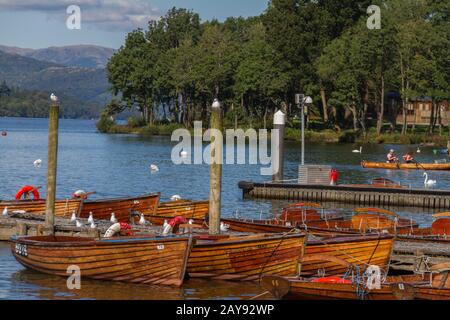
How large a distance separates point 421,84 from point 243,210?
75.5m

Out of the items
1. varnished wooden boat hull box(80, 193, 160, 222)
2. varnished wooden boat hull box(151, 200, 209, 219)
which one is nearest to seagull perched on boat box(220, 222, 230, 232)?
varnished wooden boat hull box(151, 200, 209, 219)

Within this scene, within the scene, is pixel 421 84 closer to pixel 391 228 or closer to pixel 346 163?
pixel 346 163

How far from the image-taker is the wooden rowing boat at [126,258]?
32250 mm

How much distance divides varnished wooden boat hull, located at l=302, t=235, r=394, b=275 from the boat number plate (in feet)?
Answer: 31.4

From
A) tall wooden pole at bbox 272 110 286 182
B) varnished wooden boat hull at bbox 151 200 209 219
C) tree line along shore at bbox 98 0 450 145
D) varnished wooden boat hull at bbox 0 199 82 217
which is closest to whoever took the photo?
varnished wooden boat hull at bbox 0 199 82 217

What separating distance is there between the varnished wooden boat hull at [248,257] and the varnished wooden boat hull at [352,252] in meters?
0.70

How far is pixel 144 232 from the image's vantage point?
37.5 meters

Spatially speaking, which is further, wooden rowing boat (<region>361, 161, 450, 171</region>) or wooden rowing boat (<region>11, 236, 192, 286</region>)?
wooden rowing boat (<region>361, 161, 450, 171</region>)

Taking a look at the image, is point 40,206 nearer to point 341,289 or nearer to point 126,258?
point 126,258

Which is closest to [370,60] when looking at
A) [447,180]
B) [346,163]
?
[346,163]

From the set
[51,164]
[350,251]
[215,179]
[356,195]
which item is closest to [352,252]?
[350,251]

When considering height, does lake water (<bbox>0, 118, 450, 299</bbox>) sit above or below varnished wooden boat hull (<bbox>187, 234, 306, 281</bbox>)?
below

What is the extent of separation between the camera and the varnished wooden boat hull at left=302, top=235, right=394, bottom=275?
110 feet

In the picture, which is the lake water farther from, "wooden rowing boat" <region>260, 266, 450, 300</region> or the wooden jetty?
"wooden rowing boat" <region>260, 266, 450, 300</region>
